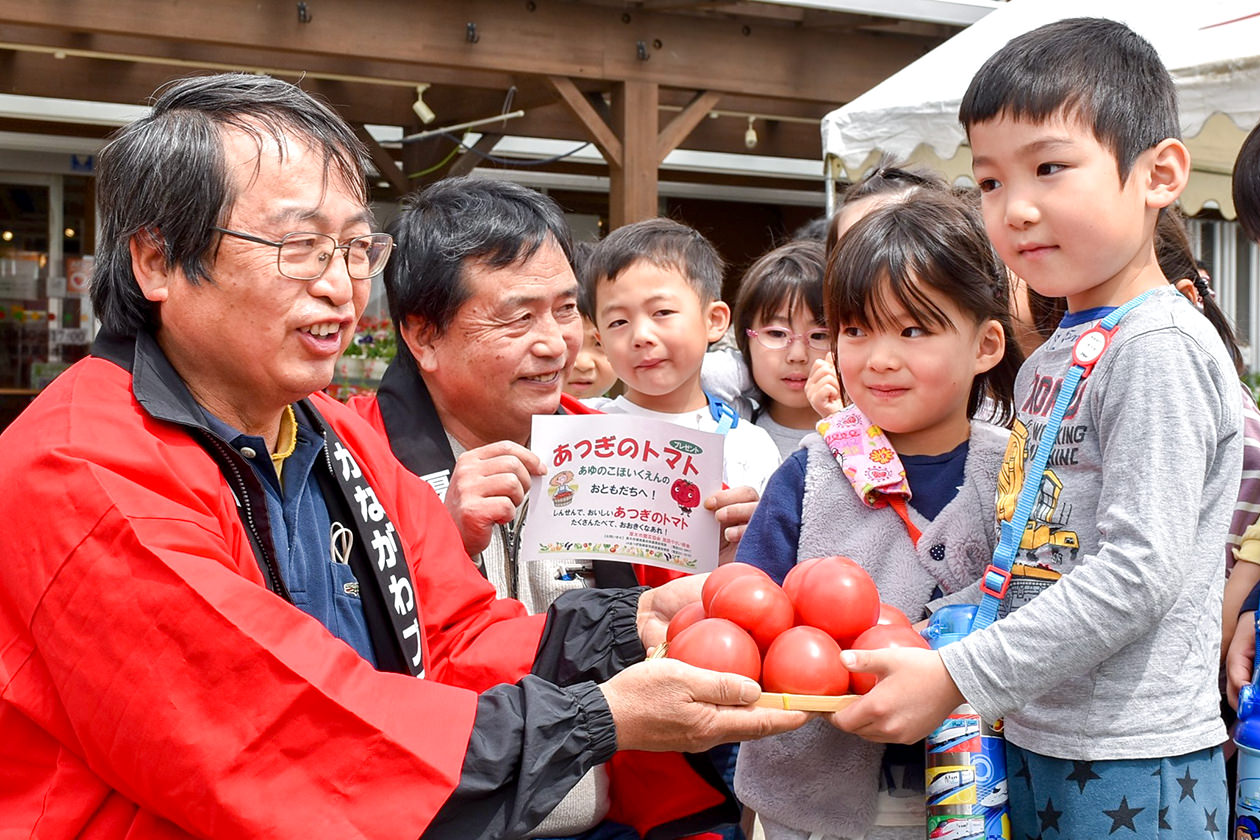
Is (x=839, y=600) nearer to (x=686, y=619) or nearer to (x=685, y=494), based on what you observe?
(x=686, y=619)

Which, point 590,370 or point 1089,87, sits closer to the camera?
point 1089,87

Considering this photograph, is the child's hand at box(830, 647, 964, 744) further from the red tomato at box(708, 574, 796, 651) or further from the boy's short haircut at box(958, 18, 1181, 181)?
the boy's short haircut at box(958, 18, 1181, 181)

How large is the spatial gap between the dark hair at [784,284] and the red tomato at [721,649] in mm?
1898

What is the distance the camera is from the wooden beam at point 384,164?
359 inches

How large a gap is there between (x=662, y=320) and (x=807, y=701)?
177 cm

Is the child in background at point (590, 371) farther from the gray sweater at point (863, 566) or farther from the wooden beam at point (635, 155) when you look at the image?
the wooden beam at point (635, 155)

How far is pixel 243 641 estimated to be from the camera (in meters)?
1.59

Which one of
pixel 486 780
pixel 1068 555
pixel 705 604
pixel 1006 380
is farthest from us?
pixel 1006 380

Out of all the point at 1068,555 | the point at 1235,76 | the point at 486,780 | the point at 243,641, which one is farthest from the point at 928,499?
the point at 1235,76

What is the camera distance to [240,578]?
5.39ft

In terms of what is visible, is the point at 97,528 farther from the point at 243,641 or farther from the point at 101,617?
the point at 243,641

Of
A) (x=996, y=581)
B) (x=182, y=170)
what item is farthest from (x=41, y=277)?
(x=996, y=581)

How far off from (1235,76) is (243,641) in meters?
4.34

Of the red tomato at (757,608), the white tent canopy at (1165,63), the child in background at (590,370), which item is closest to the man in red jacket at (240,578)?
the red tomato at (757,608)
